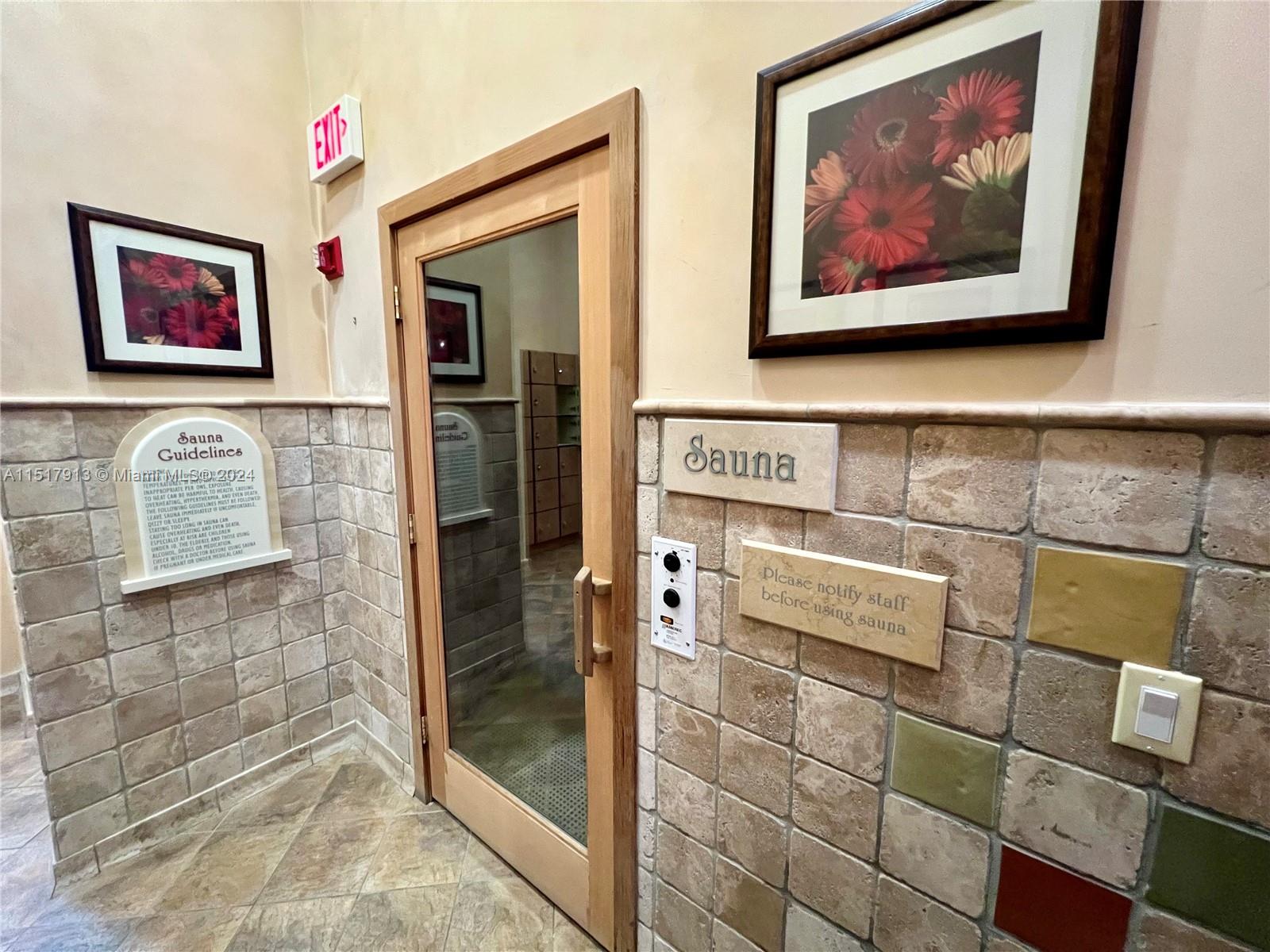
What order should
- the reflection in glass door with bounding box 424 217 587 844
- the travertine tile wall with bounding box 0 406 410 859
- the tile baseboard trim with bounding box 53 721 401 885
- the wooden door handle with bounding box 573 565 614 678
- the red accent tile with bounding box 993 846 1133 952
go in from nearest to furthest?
the red accent tile with bounding box 993 846 1133 952 < the wooden door handle with bounding box 573 565 614 678 < the reflection in glass door with bounding box 424 217 587 844 < the travertine tile wall with bounding box 0 406 410 859 < the tile baseboard trim with bounding box 53 721 401 885

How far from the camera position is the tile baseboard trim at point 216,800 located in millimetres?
1559

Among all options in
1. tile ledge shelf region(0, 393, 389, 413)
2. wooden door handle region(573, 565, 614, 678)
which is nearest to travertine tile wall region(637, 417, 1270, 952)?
wooden door handle region(573, 565, 614, 678)

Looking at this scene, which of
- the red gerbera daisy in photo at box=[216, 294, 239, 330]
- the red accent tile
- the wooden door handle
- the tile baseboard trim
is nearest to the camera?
the red accent tile

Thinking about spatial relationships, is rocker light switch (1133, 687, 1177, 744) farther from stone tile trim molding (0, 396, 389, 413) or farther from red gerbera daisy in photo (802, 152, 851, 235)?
stone tile trim molding (0, 396, 389, 413)

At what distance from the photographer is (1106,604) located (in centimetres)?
64

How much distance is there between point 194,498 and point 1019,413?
2247mm

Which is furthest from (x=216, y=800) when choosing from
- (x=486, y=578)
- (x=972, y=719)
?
(x=972, y=719)

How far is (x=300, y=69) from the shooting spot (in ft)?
5.97

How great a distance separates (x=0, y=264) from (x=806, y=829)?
241cm

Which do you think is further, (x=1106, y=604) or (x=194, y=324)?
(x=194, y=324)

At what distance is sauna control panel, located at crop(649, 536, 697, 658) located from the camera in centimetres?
101

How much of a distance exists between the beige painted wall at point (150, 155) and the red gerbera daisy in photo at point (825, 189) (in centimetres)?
149

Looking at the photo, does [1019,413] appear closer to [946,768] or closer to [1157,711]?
[1157,711]

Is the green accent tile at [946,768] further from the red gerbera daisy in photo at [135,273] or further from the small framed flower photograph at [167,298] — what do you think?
the red gerbera daisy in photo at [135,273]
